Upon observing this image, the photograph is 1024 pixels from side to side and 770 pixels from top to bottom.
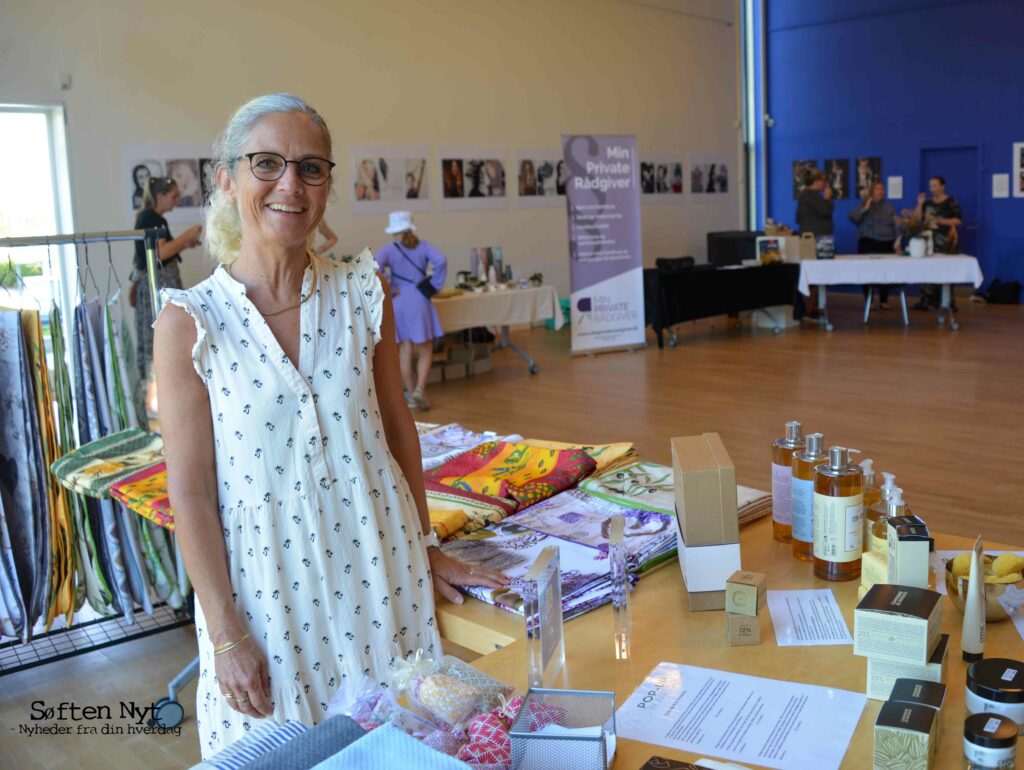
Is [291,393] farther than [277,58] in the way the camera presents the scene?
No

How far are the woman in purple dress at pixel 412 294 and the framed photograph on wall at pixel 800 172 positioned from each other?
9.52 meters

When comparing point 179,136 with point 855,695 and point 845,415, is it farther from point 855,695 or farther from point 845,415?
point 855,695

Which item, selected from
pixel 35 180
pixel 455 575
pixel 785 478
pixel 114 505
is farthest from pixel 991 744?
pixel 35 180

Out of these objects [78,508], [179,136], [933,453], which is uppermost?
[179,136]

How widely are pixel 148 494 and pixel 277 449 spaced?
1.39 metres

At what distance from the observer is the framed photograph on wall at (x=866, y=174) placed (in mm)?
15352

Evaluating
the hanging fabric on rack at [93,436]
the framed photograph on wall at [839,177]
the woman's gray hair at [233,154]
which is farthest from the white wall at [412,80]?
A: the woman's gray hair at [233,154]

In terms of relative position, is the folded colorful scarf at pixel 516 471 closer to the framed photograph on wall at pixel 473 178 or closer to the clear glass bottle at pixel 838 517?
the clear glass bottle at pixel 838 517

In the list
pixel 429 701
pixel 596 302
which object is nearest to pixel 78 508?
pixel 429 701

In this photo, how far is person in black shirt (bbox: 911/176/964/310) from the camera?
1277cm

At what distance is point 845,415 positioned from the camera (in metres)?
6.89

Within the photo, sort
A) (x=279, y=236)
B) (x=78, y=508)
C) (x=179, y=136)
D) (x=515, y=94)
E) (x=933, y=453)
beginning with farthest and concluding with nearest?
(x=515, y=94), (x=179, y=136), (x=933, y=453), (x=78, y=508), (x=279, y=236)

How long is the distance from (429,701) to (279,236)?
32.5 inches

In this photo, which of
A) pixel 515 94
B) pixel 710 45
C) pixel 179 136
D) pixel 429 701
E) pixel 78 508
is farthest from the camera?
pixel 710 45
